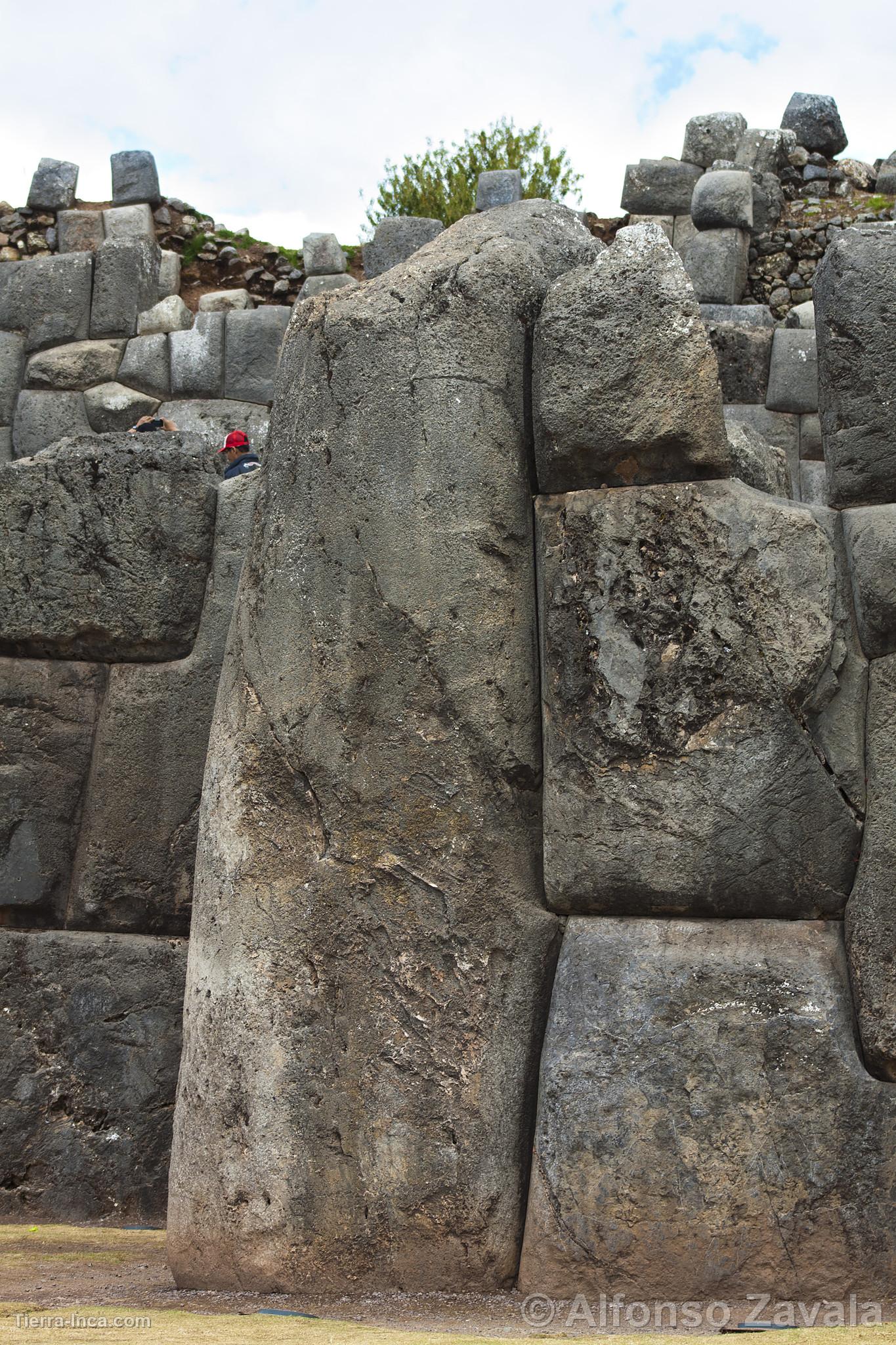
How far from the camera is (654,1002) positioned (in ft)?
10.4

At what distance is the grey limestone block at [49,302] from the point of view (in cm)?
1347

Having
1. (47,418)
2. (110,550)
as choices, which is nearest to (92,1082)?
(110,550)

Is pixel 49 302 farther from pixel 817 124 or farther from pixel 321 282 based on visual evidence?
pixel 817 124

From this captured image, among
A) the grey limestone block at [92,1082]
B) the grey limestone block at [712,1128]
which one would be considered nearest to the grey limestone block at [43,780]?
the grey limestone block at [92,1082]

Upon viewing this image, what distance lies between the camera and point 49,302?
1349 cm

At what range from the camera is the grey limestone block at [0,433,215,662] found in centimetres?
443

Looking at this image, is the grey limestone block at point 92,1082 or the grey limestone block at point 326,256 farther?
the grey limestone block at point 326,256

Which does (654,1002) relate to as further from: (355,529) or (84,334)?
(84,334)

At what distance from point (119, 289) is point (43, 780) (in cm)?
1004

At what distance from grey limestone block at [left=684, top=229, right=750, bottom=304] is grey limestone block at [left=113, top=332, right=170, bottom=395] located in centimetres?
490

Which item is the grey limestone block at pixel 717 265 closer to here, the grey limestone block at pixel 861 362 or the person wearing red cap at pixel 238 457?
the person wearing red cap at pixel 238 457

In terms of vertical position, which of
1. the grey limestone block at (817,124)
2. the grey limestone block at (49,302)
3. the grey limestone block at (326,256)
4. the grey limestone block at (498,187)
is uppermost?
the grey limestone block at (817,124)

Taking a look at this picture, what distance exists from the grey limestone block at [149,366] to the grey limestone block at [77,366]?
0.16 metres

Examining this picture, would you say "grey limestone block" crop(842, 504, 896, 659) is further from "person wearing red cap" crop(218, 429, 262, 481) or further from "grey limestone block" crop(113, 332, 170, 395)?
"grey limestone block" crop(113, 332, 170, 395)
